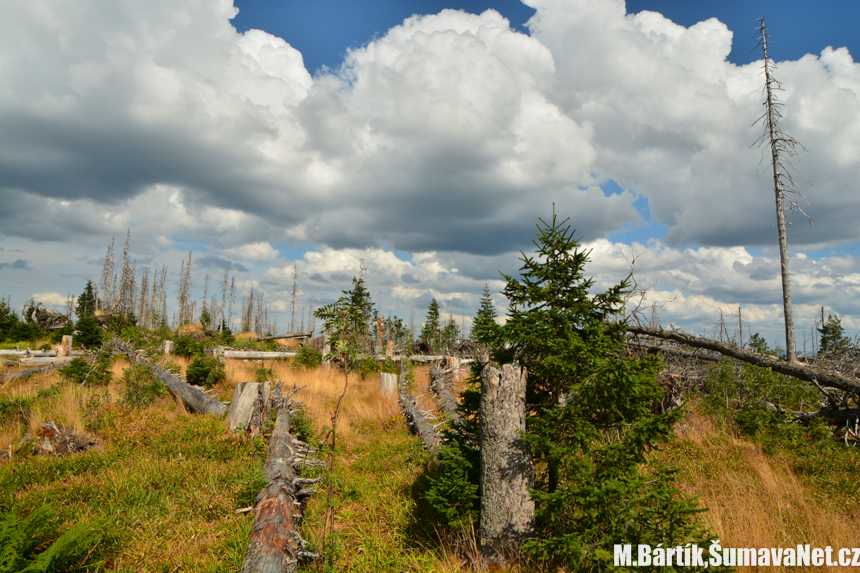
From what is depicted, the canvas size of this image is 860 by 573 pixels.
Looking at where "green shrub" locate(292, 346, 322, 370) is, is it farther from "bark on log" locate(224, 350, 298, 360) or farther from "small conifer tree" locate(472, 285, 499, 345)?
"small conifer tree" locate(472, 285, 499, 345)

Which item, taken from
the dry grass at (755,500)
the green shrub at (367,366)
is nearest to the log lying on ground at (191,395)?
the green shrub at (367,366)

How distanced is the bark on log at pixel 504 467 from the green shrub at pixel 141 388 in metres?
9.14

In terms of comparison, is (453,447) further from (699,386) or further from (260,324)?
(260,324)

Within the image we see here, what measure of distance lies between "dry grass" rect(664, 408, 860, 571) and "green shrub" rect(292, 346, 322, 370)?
46.7 feet

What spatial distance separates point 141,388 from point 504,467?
9.54 metres

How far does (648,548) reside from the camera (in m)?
3.37

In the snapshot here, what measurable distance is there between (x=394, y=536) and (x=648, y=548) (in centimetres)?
270

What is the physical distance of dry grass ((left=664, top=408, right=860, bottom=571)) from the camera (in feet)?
14.5

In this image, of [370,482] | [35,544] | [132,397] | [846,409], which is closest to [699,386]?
[846,409]

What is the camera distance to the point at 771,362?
289 inches

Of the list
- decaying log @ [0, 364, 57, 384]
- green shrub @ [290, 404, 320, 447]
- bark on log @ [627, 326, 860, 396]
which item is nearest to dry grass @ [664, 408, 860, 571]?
bark on log @ [627, 326, 860, 396]

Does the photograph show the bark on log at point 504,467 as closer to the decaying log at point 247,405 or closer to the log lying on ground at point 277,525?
the log lying on ground at point 277,525

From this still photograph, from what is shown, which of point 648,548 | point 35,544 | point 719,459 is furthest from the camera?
point 719,459

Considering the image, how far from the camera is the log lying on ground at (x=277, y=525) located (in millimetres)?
3516
